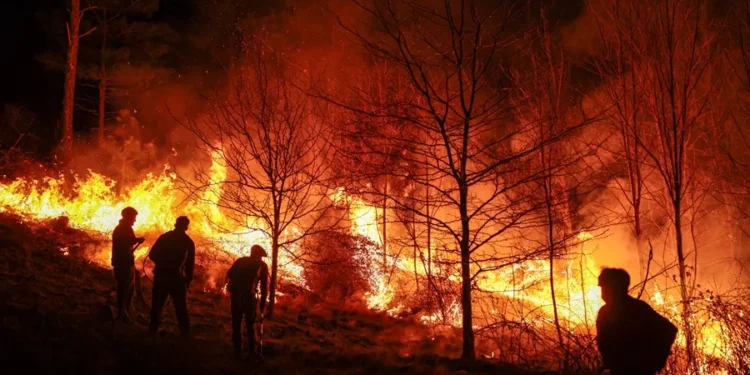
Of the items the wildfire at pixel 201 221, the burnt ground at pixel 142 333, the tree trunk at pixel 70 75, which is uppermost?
the tree trunk at pixel 70 75

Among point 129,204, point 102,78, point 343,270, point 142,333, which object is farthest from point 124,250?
point 102,78

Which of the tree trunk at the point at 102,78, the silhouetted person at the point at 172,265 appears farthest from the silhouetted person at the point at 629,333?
the tree trunk at the point at 102,78

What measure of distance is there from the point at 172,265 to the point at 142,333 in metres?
1.10

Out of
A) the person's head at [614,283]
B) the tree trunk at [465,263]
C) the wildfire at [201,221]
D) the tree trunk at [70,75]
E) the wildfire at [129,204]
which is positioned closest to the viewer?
the person's head at [614,283]

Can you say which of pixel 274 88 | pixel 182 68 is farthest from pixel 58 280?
pixel 182 68

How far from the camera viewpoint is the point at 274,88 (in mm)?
11477

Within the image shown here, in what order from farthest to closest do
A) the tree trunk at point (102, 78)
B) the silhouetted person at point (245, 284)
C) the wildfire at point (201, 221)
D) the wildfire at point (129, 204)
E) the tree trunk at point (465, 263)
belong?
1. the tree trunk at point (102, 78)
2. the wildfire at point (129, 204)
3. the wildfire at point (201, 221)
4. the tree trunk at point (465, 263)
5. the silhouetted person at point (245, 284)

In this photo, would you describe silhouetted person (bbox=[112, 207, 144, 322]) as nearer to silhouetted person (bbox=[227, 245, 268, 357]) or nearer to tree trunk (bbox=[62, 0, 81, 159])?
silhouetted person (bbox=[227, 245, 268, 357])

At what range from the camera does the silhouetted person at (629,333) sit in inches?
148

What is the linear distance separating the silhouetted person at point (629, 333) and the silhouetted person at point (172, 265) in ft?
16.9

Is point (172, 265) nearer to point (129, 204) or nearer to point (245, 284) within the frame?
point (245, 284)

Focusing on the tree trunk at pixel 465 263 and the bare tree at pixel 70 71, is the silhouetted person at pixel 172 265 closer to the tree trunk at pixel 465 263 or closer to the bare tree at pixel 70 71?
the tree trunk at pixel 465 263

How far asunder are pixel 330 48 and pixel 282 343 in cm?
1188

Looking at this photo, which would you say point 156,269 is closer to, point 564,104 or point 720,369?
point 720,369
